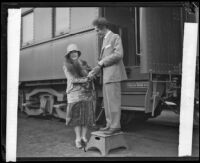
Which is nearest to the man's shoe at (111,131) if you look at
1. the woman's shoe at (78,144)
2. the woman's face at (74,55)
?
the woman's shoe at (78,144)

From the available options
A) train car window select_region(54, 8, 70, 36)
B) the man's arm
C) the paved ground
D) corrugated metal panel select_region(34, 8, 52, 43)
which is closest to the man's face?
the man's arm

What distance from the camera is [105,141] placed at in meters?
3.38

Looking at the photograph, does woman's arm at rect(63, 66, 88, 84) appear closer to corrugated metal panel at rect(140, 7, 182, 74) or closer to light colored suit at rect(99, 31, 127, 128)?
light colored suit at rect(99, 31, 127, 128)

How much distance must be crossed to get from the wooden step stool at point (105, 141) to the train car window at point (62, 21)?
4.70ft

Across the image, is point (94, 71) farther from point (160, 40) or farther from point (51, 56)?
point (160, 40)

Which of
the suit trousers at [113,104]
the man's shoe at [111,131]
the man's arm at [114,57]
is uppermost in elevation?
the man's arm at [114,57]

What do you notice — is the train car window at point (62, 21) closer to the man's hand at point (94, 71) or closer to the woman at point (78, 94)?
the woman at point (78, 94)

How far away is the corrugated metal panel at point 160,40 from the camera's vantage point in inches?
144

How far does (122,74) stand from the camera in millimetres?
3564

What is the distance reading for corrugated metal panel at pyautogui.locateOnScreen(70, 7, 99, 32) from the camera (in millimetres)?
3547

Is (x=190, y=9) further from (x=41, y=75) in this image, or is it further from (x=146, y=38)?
(x=41, y=75)

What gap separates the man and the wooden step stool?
0.23 ft

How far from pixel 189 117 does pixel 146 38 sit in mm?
1113

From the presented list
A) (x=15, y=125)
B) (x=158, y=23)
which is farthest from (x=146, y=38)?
(x=15, y=125)
